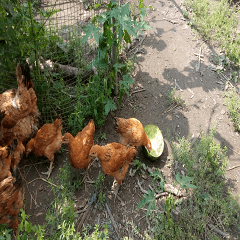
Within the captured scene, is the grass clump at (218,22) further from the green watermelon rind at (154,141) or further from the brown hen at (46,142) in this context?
the brown hen at (46,142)

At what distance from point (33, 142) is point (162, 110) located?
7.38 ft

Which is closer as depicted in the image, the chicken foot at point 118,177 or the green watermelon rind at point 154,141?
the chicken foot at point 118,177

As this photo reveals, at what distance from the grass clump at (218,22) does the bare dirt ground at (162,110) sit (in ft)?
0.77

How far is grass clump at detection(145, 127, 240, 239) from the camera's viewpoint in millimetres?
3135

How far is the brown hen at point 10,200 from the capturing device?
113 inches

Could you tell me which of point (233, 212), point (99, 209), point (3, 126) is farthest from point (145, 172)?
point (3, 126)

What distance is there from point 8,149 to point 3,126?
1.79 feet

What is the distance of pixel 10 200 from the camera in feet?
9.55

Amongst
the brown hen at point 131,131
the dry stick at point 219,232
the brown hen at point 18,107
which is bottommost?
the dry stick at point 219,232

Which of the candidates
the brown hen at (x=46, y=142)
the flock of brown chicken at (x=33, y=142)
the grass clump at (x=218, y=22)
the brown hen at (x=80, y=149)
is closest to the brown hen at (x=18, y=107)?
the flock of brown chicken at (x=33, y=142)

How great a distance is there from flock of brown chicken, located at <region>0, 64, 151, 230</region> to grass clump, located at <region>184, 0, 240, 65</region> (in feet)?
10.1

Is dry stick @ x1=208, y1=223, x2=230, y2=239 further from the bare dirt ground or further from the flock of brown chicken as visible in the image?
the flock of brown chicken

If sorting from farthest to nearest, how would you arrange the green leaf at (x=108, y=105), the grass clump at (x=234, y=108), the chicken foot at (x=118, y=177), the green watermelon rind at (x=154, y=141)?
the grass clump at (x=234, y=108) < the green leaf at (x=108, y=105) < the green watermelon rind at (x=154, y=141) < the chicken foot at (x=118, y=177)

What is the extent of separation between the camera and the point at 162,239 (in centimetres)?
306
